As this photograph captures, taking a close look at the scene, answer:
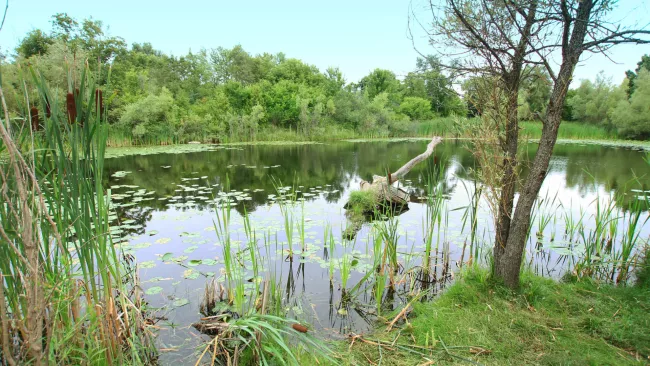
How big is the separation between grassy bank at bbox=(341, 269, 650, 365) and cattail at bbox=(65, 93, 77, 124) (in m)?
2.13

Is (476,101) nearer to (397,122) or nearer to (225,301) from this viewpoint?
(225,301)

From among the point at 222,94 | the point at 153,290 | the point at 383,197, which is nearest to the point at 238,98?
the point at 222,94

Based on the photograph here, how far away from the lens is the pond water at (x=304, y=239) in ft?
10.5

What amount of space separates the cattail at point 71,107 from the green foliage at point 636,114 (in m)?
31.1

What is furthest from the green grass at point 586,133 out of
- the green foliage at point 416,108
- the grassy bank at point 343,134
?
the green foliage at point 416,108

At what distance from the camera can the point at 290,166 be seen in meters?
12.6

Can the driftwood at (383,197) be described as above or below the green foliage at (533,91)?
below

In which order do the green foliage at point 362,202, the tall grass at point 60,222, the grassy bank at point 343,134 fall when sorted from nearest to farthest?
the tall grass at point 60,222 → the green foliage at point 362,202 → the grassy bank at point 343,134

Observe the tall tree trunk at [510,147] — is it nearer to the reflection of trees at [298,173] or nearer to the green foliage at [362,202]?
the green foliage at [362,202]

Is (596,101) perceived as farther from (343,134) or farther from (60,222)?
(60,222)

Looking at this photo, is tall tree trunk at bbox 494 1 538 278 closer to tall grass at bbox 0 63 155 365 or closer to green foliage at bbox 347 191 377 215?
tall grass at bbox 0 63 155 365

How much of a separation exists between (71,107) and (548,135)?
3038mm

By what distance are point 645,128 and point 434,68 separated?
2930 centimetres

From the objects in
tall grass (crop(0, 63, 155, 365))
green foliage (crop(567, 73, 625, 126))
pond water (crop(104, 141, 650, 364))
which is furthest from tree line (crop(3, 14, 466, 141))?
tall grass (crop(0, 63, 155, 365))
